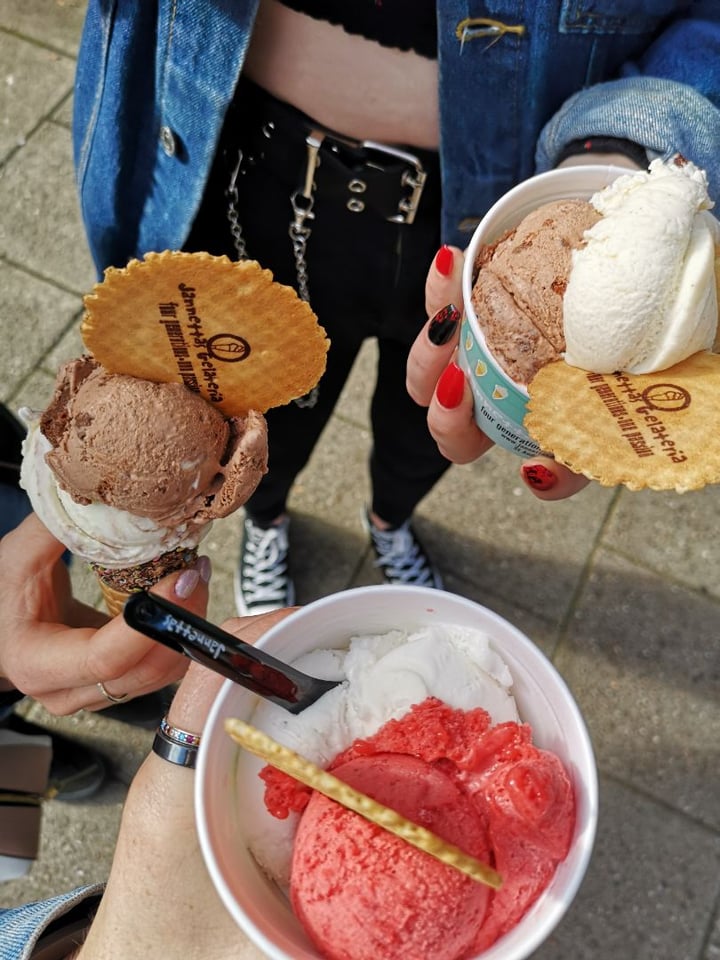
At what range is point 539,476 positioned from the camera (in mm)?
1412

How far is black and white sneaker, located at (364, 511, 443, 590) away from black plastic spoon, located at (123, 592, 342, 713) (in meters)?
1.54

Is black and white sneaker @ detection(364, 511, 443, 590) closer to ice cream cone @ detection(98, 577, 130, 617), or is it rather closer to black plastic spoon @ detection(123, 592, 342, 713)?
A: ice cream cone @ detection(98, 577, 130, 617)

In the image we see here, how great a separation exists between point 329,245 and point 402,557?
1256mm

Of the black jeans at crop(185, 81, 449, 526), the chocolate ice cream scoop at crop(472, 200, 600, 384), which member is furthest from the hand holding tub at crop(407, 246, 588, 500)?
the black jeans at crop(185, 81, 449, 526)

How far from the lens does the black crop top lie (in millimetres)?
1319

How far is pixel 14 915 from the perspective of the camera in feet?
4.47

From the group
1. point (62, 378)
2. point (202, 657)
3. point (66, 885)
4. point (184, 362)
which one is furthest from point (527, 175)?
point (66, 885)

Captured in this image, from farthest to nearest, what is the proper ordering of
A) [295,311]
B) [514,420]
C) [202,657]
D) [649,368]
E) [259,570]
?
[259,570] → [514,420] → [649,368] → [295,311] → [202,657]

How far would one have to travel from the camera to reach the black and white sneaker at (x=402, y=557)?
8.65 ft

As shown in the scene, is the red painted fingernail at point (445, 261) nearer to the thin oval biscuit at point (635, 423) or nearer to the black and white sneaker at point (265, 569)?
the thin oval biscuit at point (635, 423)

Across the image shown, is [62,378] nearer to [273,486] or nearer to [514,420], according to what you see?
[514,420]

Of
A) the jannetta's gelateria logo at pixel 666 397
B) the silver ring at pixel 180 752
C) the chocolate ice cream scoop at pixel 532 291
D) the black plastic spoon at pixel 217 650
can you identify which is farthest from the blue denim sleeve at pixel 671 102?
the silver ring at pixel 180 752

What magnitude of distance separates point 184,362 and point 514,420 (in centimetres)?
55

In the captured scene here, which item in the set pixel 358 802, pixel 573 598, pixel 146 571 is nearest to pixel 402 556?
pixel 573 598
